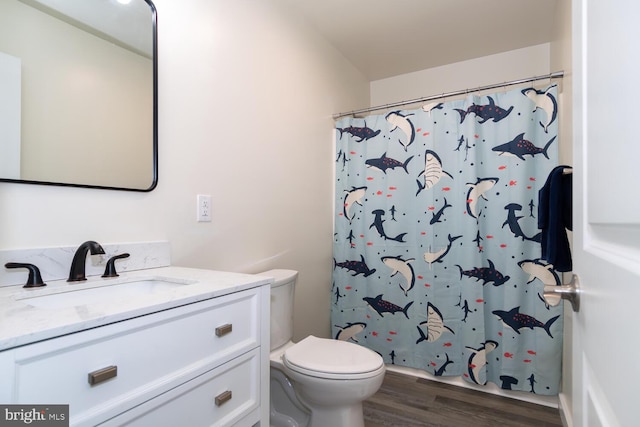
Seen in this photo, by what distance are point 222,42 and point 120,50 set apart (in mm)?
525

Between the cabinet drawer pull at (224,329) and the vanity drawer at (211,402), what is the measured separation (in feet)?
0.31

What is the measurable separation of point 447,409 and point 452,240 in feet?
3.29

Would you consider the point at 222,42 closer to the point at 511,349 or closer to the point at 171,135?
the point at 171,135

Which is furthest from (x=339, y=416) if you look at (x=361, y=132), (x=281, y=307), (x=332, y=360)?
(x=361, y=132)

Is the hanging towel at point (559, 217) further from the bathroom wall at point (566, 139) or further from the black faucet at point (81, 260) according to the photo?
the black faucet at point (81, 260)

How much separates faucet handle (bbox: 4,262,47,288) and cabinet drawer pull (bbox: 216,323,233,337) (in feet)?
1.81

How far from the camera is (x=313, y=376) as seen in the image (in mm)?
1381

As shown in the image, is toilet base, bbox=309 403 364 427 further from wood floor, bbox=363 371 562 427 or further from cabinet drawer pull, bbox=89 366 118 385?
cabinet drawer pull, bbox=89 366 118 385

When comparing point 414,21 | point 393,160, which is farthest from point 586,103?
point 414,21

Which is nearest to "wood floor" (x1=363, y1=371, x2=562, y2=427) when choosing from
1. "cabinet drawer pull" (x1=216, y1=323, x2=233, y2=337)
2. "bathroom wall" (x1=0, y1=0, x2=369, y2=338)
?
"bathroom wall" (x1=0, y1=0, x2=369, y2=338)

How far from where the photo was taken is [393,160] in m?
2.38

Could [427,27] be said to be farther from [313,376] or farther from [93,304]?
[93,304]

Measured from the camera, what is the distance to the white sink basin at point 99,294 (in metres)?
0.93

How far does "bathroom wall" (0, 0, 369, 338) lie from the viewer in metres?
1.16
